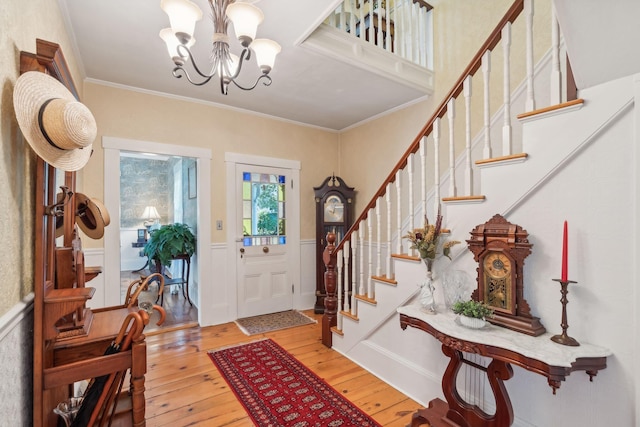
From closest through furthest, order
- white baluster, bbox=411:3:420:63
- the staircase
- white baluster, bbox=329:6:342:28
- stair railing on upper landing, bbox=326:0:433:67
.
Answer: the staircase < white baluster, bbox=329:6:342:28 < stair railing on upper landing, bbox=326:0:433:67 < white baluster, bbox=411:3:420:63

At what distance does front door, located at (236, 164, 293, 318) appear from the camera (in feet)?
12.4

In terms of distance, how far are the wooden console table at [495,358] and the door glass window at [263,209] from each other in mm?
2493

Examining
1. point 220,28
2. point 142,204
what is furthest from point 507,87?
point 142,204

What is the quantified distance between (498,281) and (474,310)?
8.6 inches

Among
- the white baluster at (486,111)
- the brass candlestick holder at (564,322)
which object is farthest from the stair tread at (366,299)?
the white baluster at (486,111)

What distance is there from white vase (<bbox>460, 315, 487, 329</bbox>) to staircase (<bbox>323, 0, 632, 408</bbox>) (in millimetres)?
309

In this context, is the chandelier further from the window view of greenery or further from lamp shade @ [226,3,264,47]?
the window view of greenery

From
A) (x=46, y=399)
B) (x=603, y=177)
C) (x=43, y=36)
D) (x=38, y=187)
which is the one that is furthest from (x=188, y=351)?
(x=603, y=177)

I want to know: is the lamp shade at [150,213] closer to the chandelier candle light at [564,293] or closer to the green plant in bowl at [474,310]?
the green plant in bowl at [474,310]

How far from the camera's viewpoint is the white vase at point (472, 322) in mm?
1486

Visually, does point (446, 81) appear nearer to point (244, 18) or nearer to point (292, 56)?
point (292, 56)

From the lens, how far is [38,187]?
3.88 ft

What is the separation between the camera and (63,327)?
1.37m

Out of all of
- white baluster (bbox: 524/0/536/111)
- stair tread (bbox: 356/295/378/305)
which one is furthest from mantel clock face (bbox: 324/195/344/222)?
white baluster (bbox: 524/0/536/111)
